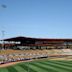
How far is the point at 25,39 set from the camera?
357 feet

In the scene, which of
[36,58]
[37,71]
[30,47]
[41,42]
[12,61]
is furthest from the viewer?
[41,42]

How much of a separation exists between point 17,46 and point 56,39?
22.5 m

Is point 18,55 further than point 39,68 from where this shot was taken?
Yes

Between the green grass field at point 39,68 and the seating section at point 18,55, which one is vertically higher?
the seating section at point 18,55

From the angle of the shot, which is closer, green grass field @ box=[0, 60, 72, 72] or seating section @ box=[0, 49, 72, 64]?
green grass field @ box=[0, 60, 72, 72]

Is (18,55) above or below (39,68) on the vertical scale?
above

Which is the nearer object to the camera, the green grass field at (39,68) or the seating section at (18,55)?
the green grass field at (39,68)

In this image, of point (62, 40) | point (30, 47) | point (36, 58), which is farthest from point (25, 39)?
point (36, 58)

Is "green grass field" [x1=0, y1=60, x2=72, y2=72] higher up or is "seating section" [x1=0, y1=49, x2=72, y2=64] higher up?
"seating section" [x1=0, y1=49, x2=72, y2=64]

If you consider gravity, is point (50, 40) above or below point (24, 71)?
above

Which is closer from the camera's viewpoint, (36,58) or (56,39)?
(36,58)

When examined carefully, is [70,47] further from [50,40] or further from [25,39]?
[25,39]

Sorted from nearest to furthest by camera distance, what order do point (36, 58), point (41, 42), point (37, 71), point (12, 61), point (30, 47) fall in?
point (37, 71)
point (12, 61)
point (36, 58)
point (30, 47)
point (41, 42)

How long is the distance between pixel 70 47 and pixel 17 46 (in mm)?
30086
